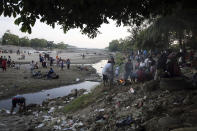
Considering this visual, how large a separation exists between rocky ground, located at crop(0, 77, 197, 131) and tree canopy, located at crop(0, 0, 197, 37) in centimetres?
237

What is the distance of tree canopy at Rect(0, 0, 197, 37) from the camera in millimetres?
A: 3422

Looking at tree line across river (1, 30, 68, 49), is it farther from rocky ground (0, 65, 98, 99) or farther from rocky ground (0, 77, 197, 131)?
rocky ground (0, 77, 197, 131)

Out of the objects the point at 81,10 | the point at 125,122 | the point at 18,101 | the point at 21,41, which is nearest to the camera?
the point at 81,10

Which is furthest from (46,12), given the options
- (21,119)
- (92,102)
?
(21,119)

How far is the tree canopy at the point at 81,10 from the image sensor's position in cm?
342

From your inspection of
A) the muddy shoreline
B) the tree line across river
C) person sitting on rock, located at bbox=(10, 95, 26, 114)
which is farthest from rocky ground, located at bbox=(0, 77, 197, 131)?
the tree line across river

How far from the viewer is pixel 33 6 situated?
3.48 metres

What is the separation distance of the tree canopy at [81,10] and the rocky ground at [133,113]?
2365 millimetres

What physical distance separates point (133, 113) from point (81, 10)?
422 centimetres

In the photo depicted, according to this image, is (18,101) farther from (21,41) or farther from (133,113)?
(21,41)

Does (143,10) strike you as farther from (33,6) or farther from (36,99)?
(36,99)

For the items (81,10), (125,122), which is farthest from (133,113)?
(81,10)

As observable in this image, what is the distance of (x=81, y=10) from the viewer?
11.9 ft

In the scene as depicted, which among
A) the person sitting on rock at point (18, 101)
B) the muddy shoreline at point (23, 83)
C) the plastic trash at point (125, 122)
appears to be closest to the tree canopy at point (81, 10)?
the plastic trash at point (125, 122)
